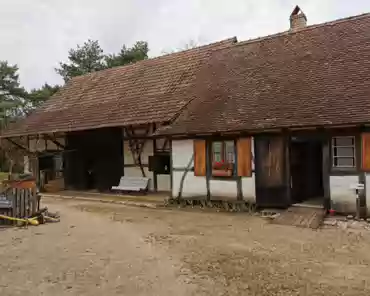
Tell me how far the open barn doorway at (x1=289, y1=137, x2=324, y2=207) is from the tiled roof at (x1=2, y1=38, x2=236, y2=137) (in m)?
4.13

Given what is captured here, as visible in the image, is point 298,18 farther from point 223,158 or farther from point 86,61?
point 86,61

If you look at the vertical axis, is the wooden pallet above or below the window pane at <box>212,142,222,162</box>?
below

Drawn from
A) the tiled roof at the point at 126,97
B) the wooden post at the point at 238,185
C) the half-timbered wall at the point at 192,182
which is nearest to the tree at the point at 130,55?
the tiled roof at the point at 126,97

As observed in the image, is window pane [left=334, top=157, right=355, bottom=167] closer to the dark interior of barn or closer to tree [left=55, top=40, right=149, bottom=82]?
the dark interior of barn

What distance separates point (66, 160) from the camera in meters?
16.6

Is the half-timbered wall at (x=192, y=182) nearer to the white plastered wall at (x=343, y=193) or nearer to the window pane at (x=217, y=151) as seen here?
the window pane at (x=217, y=151)

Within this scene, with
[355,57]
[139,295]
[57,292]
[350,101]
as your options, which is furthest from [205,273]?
[355,57]

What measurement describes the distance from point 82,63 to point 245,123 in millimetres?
25140

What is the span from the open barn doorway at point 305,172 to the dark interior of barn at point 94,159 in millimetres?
7260

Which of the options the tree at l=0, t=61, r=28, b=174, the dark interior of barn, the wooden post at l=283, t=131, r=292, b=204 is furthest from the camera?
the tree at l=0, t=61, r=28, b=174

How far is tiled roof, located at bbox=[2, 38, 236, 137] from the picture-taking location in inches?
546

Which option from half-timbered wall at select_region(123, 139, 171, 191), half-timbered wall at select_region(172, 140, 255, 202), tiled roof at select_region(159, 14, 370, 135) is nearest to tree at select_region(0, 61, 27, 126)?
half-timbered wall at select_region(123, 139, 171, 191)

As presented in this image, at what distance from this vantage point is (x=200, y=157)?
442 inches

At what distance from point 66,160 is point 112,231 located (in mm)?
9142
